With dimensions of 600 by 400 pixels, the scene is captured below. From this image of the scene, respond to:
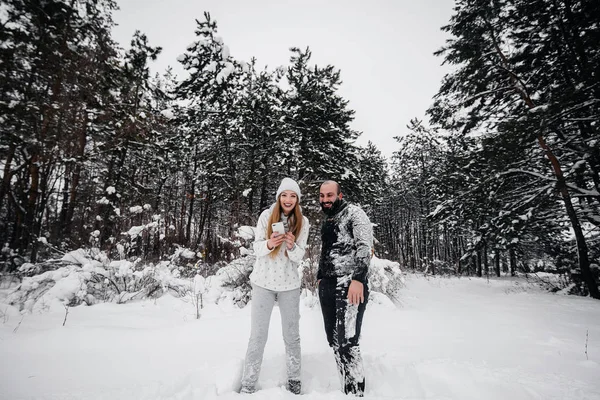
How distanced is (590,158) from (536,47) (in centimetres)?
402

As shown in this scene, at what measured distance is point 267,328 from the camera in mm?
2393

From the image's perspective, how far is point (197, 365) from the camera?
2725 mm

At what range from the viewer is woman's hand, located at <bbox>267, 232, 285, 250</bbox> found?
226cm

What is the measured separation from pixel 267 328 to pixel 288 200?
1264 mm

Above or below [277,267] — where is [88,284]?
below

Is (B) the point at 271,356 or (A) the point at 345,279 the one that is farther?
(B) the point at 271,356

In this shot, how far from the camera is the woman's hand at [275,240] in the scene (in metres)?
2.26

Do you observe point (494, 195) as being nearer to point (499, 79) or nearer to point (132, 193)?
point (499, 79)

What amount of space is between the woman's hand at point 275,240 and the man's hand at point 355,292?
29.5 inches

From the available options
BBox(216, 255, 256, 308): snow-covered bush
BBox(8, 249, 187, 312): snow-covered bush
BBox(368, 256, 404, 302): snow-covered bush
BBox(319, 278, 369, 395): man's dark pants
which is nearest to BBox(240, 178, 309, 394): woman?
BBox(319, 278, 369, 395): man's dark pants

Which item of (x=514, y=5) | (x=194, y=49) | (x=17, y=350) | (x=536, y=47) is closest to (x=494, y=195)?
(x=536, y=47)

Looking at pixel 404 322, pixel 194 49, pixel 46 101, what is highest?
pixel 194 49

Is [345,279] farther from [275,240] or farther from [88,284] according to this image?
[88,284]

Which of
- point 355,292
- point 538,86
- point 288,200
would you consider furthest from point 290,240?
point 538,86
